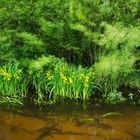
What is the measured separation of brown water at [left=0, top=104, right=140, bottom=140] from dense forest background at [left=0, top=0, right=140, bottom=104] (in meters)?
1.11

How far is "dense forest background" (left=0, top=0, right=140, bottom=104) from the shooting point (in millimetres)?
8547

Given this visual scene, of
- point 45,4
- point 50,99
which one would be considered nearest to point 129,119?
point 50,99

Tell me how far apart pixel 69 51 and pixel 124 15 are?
1.66 metres

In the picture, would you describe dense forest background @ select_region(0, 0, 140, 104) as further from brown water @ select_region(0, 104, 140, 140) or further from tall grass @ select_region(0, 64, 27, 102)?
brown water @ select_region(0, 104, 140, 140)

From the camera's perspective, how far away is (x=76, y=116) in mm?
7469

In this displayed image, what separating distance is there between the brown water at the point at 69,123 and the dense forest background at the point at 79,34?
1110 mm

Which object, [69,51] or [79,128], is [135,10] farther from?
[79,128]

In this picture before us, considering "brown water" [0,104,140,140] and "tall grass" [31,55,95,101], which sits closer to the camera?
"brown water" [0,104,140,140]

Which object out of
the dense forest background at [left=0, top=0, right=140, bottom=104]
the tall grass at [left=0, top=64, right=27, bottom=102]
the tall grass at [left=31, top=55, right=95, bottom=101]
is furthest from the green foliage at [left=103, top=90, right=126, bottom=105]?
the tall grass at [left=0, top=64, right=27, bottom=102]

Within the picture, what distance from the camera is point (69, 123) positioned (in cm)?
706

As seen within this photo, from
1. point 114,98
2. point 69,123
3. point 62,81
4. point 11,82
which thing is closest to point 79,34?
point 62,81

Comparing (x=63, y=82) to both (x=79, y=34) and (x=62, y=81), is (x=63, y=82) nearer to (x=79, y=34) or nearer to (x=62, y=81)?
(x=62, y=81)

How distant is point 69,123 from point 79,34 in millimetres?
2959

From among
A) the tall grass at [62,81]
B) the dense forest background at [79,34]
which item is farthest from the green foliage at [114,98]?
the tall grass at [62,81]
